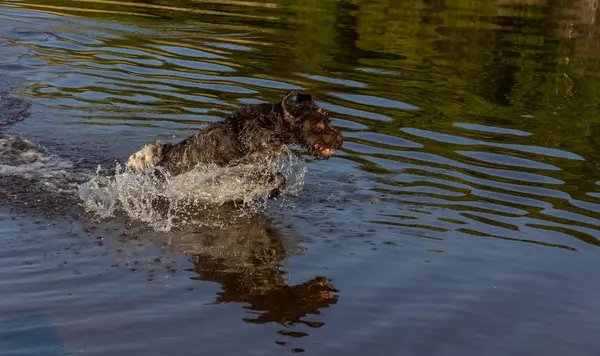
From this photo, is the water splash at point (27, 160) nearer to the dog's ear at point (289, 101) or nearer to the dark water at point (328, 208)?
the dark water at point (328, 208)

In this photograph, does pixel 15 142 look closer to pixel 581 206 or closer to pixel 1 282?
pixel 1 282

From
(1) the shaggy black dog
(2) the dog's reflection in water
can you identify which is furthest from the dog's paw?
(2) the dog's reflection in water

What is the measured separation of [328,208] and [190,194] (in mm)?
1536

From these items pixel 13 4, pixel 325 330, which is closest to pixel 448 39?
pixel 13 4

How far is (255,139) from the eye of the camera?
10602mm

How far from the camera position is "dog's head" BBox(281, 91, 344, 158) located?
10.3m

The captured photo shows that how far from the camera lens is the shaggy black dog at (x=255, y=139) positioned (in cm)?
1034

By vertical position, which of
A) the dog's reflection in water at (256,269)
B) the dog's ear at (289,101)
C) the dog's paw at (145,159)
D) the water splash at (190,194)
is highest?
the dog's ear at (289,101)

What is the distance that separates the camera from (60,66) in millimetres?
17969

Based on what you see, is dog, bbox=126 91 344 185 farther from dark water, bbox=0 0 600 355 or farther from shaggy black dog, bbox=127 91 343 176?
dark water, bbox=0 0 600 355

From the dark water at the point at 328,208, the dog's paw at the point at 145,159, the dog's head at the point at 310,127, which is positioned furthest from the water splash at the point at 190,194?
the dog's head at the point at 310,127

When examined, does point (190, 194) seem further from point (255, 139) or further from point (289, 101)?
point (289, 101)

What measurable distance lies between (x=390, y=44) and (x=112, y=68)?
6408mm

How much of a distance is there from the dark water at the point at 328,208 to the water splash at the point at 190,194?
0.24 metres
